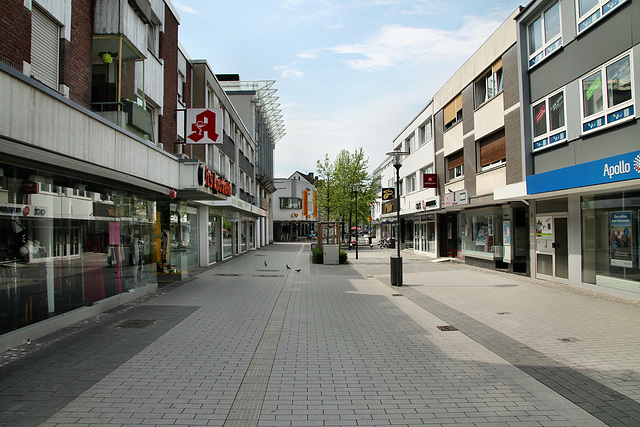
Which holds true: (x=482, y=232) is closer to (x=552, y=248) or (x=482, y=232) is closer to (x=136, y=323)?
(x=552, y=248)

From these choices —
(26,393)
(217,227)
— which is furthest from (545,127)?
(217,227)

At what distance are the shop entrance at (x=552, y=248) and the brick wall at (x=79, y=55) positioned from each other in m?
13.3

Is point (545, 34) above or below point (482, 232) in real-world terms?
above

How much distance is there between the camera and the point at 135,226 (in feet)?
36.2

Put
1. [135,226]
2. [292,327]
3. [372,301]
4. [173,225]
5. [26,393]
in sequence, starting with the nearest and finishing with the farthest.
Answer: [26,393]
[292,327]
[372,301]
[135,226]
[173,225]

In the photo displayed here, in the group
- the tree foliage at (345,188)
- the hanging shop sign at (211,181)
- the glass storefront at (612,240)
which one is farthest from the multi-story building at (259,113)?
the glass storefront at (612,240)

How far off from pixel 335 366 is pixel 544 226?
35.8 feet

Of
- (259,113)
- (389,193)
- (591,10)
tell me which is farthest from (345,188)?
(591,10)

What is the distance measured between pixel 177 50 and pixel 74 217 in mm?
9650

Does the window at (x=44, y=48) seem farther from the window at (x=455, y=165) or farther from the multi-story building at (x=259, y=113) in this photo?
the multi-story building at (x=259, y=113)

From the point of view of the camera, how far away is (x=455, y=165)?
21.9 meters

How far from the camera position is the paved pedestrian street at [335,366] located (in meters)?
3.95

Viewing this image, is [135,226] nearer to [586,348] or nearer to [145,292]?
[145,292]

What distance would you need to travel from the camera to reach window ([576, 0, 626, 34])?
1009 centimetres
